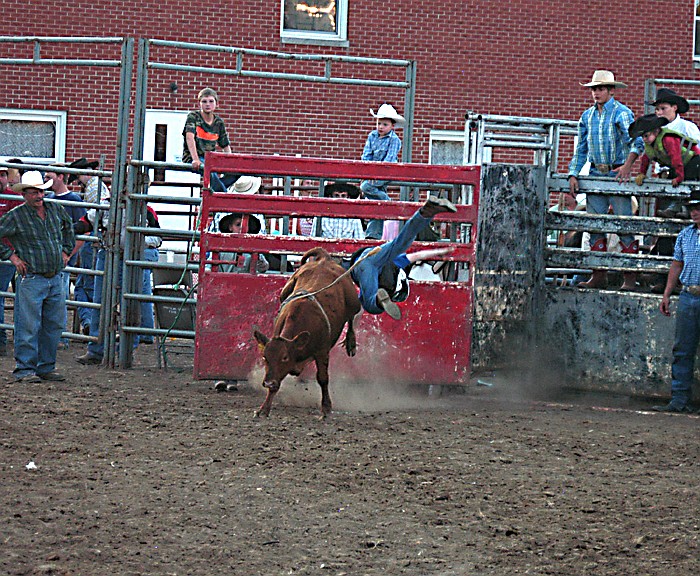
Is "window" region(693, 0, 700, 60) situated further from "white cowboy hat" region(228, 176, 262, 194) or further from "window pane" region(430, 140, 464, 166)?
"white cowboy hat" region(228, 176, 262, 194)

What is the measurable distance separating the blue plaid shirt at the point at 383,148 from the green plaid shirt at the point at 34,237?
12.0ft

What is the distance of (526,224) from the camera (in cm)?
1149

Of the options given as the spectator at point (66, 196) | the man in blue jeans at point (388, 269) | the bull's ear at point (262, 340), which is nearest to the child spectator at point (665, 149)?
the man in blue jeans at point (388, 269)

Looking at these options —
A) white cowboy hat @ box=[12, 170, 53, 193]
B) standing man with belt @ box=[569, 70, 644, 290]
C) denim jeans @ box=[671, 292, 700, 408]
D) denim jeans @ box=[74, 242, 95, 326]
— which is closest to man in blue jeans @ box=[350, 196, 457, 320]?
denim jeans @ box=[671, 292, 700, 408]

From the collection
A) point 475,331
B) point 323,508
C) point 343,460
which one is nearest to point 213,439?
point 343,460

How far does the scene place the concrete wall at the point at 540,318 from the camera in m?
11.2

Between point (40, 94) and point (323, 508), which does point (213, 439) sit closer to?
point (323, 508)

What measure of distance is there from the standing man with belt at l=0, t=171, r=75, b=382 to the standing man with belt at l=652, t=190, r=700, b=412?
5.76 metres

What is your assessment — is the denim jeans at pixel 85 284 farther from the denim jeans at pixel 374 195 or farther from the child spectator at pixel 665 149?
the child spectator at pixel 665 149

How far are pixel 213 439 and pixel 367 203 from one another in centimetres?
334

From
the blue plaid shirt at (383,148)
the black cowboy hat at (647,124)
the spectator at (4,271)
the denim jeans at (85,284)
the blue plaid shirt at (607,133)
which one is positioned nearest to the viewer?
the black cowboy hat at (647,124)

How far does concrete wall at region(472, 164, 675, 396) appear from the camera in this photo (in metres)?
11.2

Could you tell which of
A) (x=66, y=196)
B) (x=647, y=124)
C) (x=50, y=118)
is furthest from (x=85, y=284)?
(x=50, y=118)

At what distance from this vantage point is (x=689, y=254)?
10758 millimetres
